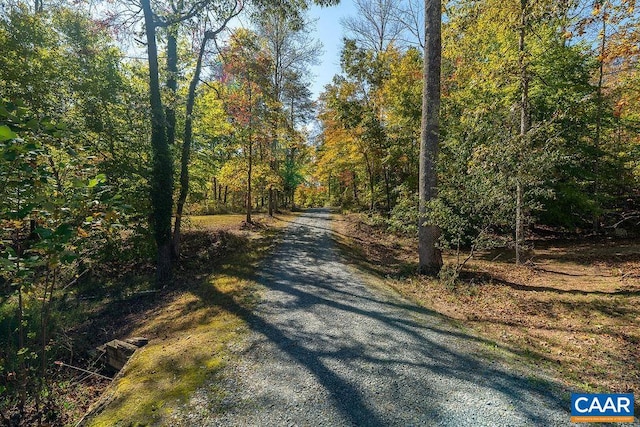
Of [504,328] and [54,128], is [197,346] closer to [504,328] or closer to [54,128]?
[54,128]

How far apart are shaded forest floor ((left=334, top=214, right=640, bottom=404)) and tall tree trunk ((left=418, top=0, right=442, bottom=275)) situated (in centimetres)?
76

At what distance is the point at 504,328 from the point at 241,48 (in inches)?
445

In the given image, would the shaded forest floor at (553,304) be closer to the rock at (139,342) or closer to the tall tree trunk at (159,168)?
the rock at (139,342)

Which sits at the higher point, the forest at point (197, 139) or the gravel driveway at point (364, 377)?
the forest at point (197, 139)

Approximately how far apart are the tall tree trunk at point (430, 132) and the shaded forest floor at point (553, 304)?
764 millimetres

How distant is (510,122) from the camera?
8.55 meters

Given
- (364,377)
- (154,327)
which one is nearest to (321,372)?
(364,377)

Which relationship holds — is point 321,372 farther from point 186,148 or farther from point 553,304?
point 186,148

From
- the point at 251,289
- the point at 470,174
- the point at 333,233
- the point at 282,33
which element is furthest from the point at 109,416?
the point at 282,33

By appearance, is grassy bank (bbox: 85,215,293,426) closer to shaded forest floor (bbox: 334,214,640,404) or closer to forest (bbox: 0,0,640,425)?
forest (bbox: 0,0,640,425)

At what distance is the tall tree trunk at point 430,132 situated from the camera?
743 centimetres

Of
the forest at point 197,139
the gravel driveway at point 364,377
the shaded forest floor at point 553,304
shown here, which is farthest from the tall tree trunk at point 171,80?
the shaded forest floor at point 553,304

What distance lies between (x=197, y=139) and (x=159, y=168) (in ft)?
14.8

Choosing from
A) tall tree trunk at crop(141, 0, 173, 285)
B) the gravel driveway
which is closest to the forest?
tall tree trunk at crop(141, 0, 173, 285)
